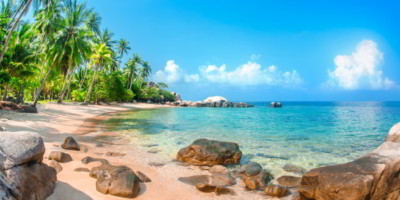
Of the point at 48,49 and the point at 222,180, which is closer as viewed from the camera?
the point at 222,180

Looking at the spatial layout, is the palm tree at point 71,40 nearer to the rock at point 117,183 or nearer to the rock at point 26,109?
the rock at point 26,109

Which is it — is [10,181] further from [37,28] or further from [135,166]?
[37,28]

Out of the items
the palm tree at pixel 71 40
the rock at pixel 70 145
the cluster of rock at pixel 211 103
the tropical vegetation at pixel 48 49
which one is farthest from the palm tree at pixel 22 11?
the cluster of rock at pixel 211 103

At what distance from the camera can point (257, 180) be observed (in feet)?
24.6

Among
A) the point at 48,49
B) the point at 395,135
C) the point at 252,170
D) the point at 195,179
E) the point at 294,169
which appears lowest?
the point at 195,179

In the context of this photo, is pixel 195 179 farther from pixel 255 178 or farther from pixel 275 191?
pixel 275 191

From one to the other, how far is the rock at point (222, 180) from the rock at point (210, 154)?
1.40 meters

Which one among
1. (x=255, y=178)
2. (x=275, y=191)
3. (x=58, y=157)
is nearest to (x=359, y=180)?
(x=275, y=191)

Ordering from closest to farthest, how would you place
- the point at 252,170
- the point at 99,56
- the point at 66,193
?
1. the point at 66,193
2. the point at 252,170
3. the point at 99,56

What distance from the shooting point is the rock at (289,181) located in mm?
7576

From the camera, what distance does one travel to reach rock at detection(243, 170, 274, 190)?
7.22 metres

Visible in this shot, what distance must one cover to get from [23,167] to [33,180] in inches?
13.7

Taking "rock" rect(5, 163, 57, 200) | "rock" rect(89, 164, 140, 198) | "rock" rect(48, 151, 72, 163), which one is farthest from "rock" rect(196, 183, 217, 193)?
"rock" rect(48, 151, 72, 163)

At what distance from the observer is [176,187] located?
276 inches
